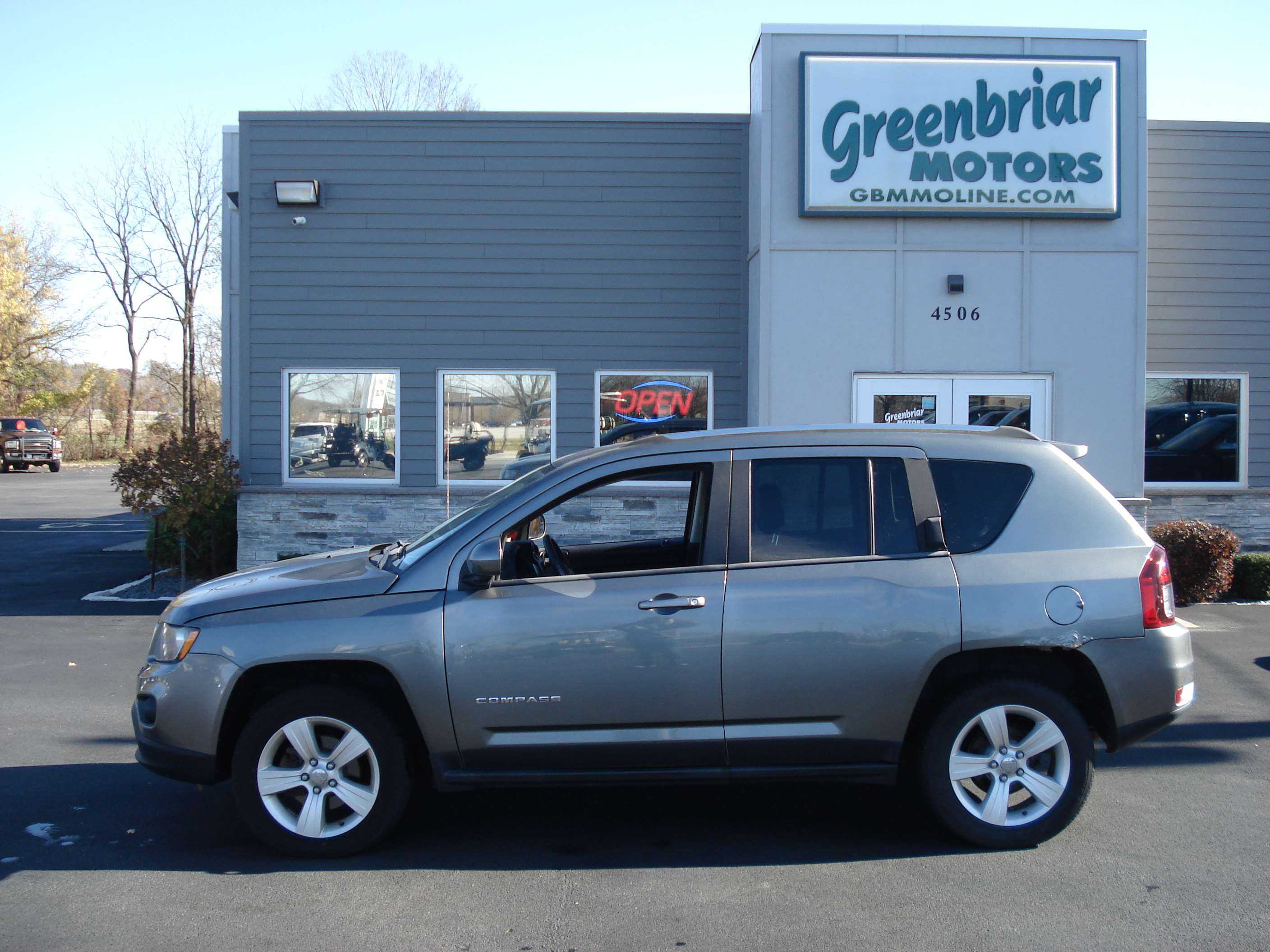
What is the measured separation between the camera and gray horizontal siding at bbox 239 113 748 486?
1213cm

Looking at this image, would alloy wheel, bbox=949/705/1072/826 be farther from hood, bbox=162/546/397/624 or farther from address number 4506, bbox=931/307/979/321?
address number 4506, bbox=931/307/979/321

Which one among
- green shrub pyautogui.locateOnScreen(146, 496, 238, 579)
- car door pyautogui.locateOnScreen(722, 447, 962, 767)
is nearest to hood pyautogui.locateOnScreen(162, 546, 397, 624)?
car door pyautogui.locateOnScreen(722, 447, 962, 767)

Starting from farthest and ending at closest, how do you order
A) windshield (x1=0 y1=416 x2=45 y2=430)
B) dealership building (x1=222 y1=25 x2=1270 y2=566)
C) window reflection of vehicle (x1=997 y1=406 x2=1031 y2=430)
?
1. windshield (x1=0 y1=416 x2=45 y2=430)
2. window reflection of vehicle (x1=997 y1=406 x2=1031 y2=430)
3. dealership building (x1=222 y1=25 x2=1270 y2=566)

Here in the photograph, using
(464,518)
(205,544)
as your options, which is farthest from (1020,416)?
(205,544)

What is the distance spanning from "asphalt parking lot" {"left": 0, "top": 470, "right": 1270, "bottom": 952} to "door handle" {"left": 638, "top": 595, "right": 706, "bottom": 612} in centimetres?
112

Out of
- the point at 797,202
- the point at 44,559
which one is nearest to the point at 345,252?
the point at 797,202

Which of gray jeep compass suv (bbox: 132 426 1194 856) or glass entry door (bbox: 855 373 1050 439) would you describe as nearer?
gray jeep compass suv (bbox: 132 426 1194 856)

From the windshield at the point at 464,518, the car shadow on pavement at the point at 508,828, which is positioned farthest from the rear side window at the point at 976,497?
the windshield at the point at 464,518

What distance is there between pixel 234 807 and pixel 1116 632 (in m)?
4.30

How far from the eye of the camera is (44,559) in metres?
14.6

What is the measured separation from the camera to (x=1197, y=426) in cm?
1260

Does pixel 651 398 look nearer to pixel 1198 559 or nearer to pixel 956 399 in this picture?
pixel 956 399

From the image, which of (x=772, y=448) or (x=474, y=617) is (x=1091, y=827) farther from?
(x=474, y=617)

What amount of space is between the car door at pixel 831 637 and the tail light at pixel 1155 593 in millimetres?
851
